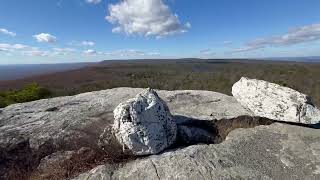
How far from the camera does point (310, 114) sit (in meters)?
10.5

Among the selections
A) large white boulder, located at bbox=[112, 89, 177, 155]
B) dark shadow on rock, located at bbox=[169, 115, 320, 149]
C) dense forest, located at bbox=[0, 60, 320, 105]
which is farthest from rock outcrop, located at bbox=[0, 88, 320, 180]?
dense forest, located at bbox=[0, 60, 320, 105]

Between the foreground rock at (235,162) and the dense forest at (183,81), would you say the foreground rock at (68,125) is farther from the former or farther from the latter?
the dense forest at (183,81)

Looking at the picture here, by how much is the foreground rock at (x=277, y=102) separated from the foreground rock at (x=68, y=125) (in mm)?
527

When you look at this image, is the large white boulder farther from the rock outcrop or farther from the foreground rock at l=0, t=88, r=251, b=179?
the foreground rock at l=0, t=88, r=251, b=179

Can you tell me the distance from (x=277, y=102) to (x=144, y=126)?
4911 millimetres

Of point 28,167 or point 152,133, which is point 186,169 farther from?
point 28,167

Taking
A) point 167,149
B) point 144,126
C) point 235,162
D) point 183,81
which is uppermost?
point 144,126

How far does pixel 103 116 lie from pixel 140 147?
3202mm

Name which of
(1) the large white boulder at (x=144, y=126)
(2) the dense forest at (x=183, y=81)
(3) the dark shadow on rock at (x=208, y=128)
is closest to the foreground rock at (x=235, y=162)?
(1) the large white boulder at (x=144, y=126)

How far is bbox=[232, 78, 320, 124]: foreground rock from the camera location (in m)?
10.5

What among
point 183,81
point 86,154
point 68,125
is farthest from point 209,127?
point 183,81

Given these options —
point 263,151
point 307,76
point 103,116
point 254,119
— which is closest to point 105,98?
point 103,116

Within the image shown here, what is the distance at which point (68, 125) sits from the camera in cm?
1052

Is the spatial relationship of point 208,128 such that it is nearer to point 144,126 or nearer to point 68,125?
point 144,126
